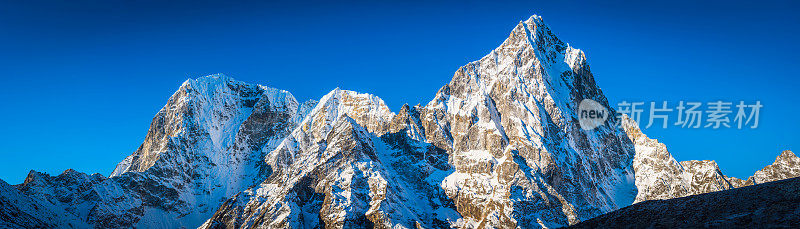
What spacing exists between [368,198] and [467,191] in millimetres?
33929

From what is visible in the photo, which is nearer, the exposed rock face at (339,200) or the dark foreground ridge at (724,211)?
the dark foreground ridge at (724,211)

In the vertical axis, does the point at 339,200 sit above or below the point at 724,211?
above

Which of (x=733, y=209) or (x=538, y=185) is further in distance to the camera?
(x=538, y=185)

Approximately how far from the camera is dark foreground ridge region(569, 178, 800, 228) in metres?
25.2

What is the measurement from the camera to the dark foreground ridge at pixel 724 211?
82.6 feet

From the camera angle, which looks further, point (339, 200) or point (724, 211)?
point (339, 200)

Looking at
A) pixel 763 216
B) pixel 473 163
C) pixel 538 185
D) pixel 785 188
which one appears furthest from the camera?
pixel 473 163

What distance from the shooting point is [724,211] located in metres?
27.8

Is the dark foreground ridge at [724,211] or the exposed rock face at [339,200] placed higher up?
the exposed rock face at [339,200]

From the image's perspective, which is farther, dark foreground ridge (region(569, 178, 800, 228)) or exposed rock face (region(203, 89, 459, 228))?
exposed rock face (region(203, 89, 459, 228))

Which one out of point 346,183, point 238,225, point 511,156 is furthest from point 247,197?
point 511,156

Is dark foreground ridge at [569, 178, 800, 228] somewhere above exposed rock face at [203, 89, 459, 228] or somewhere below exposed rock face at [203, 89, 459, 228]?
below

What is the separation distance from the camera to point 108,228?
191125mm

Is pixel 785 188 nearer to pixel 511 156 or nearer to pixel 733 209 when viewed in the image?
pixel 733 209
